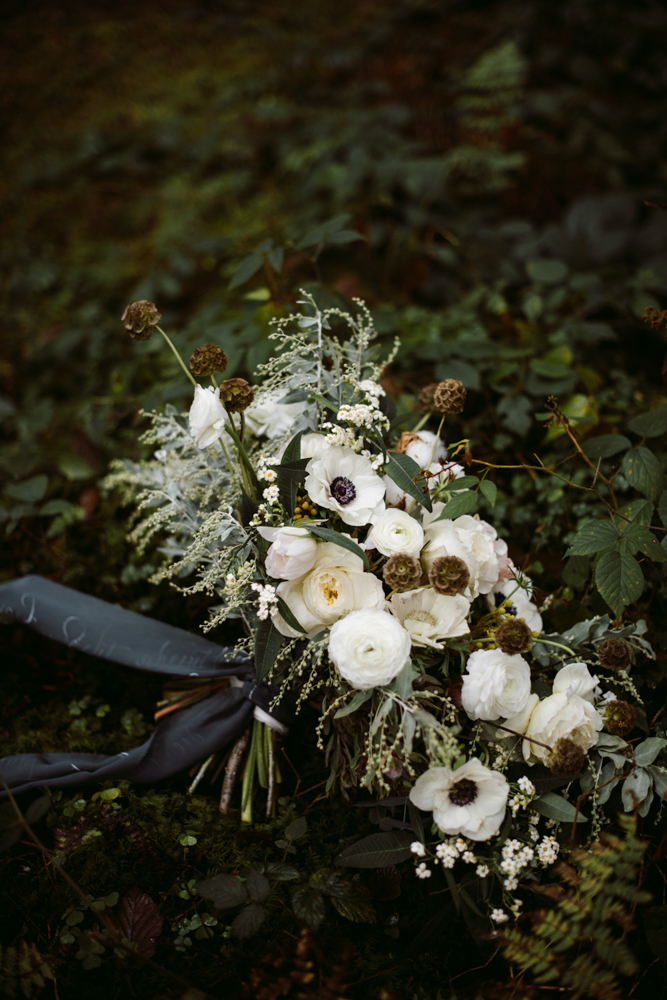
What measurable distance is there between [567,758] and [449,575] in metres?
0.37

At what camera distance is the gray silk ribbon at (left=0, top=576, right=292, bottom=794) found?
129 centimetres

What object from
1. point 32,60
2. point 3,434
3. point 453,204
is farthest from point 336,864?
point 32,60

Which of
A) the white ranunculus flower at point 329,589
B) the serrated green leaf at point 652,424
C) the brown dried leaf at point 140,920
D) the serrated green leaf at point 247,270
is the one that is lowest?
the brown dried leaf at point 140,920

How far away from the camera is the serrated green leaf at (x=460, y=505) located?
106 cm

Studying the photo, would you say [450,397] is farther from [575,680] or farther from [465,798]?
[465,798]

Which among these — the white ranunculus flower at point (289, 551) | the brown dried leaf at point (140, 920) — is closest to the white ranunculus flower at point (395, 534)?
the white ranunculus flower at point (289, 551)

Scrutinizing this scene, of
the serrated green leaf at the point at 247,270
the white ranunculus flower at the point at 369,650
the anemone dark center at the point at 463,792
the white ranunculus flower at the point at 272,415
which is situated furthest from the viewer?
the serrated green leaf at the point at 247,270

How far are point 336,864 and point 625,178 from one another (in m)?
3.08

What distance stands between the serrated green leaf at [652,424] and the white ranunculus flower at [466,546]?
0.54 m

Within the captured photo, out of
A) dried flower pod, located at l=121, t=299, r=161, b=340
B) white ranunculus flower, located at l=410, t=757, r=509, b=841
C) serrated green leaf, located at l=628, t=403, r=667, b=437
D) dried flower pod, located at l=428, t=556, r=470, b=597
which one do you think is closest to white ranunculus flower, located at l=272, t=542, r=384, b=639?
dried flower pod, located at l=428, t=556, r=470, b=597

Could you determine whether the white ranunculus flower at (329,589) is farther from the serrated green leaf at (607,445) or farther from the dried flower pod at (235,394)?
the serrated green leaf at (607,445)

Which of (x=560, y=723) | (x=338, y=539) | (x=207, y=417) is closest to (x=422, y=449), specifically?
(x=338, y=539)

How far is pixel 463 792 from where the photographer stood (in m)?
1.00

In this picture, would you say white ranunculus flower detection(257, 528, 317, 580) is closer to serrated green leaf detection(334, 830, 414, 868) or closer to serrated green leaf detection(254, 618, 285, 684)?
serrated green leaf detection(254, 618, 285, 684)
